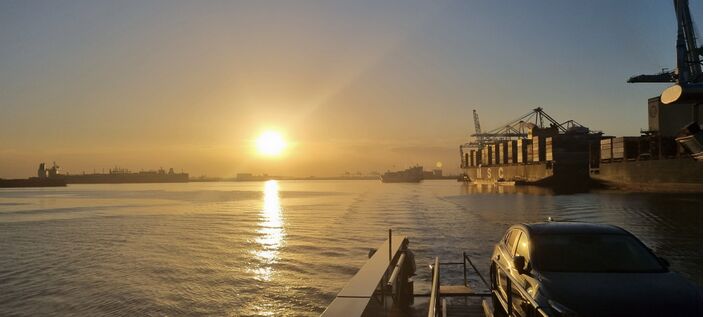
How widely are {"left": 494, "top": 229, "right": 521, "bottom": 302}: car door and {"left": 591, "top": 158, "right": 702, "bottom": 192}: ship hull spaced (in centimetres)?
4881

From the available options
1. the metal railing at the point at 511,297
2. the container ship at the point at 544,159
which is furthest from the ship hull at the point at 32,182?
the metal railing at the point at 511,297

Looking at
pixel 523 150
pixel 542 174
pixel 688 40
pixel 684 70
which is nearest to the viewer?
pixel 684 70

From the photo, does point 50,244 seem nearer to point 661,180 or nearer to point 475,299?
point 475,299

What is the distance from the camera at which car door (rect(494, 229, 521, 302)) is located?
762 centimetres

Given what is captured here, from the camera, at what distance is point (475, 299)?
10266mm

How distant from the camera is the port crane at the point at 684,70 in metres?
12.8

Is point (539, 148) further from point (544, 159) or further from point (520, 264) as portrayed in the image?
point (520, 264)

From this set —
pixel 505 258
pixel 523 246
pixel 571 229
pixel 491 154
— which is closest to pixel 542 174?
pixel 491 154

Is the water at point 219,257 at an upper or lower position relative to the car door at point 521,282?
lower

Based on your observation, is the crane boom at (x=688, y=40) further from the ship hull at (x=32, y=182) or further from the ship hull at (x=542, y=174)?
the ship hull at (x=32, y=182)

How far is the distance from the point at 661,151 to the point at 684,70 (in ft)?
78.4

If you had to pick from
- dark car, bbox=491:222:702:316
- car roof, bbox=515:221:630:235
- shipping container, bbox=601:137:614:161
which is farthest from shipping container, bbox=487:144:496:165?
dark car, bbox=491:222:702:316

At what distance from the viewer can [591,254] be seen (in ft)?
22.5

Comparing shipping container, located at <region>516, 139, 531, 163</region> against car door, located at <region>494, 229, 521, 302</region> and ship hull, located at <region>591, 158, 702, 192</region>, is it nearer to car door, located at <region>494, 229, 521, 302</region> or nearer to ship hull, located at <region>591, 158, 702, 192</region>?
ship hull, located at <region>591, 158, 702, 192</region>
